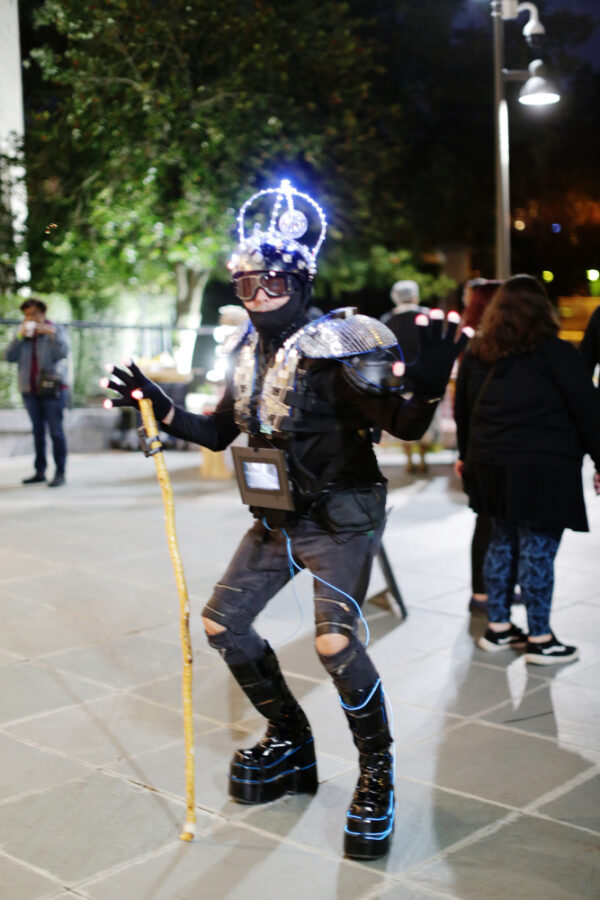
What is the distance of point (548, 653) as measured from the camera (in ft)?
18.1

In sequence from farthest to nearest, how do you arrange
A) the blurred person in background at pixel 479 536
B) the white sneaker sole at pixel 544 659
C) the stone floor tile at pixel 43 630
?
the blurred person in background at pixel 479 536 → the stone floor tile at pixel 43 630 → the white sneaker sole at pixel 544 659

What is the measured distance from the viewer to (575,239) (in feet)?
130

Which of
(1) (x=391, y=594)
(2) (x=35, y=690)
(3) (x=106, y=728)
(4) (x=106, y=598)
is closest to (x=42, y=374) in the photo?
(4) (x=106, y=598)

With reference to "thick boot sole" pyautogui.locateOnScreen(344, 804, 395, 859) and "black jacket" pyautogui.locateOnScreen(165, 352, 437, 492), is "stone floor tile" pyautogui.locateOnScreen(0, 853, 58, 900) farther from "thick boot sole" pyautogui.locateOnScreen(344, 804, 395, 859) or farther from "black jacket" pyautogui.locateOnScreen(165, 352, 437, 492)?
"black jacket" pyautogui.locateOnScreen(165, 352, 437, 492)

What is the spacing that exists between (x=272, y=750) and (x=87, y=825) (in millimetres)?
693

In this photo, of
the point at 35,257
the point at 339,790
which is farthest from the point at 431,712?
the point at 35,257

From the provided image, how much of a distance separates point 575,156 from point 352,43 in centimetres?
1701

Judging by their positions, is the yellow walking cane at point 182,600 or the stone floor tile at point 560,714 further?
the stone floor tile at point 560,714

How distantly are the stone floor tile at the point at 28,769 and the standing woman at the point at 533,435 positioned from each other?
2445 mm

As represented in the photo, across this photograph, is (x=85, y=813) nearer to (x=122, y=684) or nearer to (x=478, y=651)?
(x=122, y=684)

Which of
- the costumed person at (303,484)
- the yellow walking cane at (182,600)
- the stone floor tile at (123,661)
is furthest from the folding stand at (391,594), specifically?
the yellow walking cane at (182,600)

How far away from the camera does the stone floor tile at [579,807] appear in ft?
12.2

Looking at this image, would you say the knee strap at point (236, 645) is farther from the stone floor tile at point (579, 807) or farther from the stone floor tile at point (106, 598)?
the stone floor tile at point (106, 598)

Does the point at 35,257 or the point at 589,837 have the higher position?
the point at 35,257
